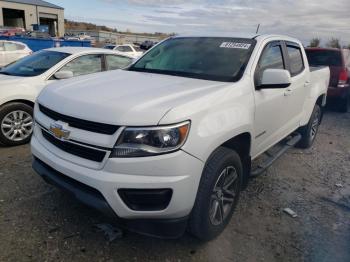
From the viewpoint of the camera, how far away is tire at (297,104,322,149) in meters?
5.53

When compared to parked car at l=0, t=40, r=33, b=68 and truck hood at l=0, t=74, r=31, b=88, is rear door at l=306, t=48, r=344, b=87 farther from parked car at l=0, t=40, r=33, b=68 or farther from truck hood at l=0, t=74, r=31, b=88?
parked car at l=0, t=40, r=33, b=68

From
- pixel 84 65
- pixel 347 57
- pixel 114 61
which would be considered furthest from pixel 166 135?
pixel 347 57

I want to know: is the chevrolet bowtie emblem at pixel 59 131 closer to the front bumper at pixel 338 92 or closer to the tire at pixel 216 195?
the tire at pixel 216 195

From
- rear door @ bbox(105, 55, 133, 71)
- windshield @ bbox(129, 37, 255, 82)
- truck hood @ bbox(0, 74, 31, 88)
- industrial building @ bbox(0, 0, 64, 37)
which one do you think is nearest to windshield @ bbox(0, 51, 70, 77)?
truck hood @ bbox(0, 74, 31, 88)

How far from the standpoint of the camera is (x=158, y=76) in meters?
3.47

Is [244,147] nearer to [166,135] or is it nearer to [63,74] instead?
[166,135]

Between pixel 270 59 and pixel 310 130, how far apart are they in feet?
7.47

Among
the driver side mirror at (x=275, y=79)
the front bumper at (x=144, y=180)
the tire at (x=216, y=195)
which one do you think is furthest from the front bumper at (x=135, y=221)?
the driver side mirror at (x=275, y=79)

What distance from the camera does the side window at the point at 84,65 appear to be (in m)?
5.79

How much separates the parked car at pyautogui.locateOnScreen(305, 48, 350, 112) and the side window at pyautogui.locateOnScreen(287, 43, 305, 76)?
4.59 metres

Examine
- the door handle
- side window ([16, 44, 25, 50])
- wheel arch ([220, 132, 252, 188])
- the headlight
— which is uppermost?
the door handle

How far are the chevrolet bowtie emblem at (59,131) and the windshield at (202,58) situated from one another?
1381mm

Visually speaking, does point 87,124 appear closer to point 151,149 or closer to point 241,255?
point 151,149

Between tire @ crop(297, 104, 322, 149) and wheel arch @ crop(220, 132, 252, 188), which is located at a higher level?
wheel arch @ crop(220, 132, 252, 188)
